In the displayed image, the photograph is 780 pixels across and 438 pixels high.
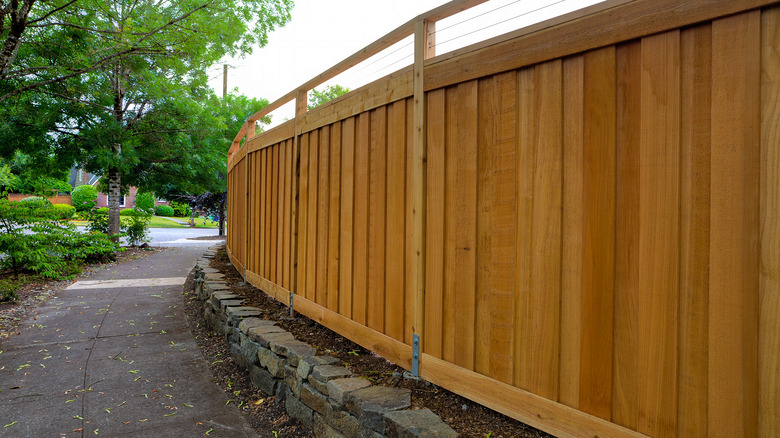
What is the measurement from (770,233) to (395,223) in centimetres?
170

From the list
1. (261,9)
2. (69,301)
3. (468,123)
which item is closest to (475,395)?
(468,123)

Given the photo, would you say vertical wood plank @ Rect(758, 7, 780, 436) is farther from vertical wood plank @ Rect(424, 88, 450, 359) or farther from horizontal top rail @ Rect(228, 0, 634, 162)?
vertical wood plank @ Rect(424, 88, 450, 359)

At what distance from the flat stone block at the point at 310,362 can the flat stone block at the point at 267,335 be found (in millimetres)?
460

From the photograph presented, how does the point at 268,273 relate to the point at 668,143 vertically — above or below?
below

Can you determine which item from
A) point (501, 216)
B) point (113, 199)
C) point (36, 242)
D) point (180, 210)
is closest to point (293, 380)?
point (501, 216)

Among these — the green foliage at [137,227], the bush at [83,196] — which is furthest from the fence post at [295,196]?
the bush at [83,196]

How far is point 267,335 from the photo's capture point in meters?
3.18

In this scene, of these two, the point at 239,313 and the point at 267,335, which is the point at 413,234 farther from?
the point at 239,313

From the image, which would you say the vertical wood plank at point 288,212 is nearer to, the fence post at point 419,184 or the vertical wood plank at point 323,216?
the vertical wood plank at point 323,216

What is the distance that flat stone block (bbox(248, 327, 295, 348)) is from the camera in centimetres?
310

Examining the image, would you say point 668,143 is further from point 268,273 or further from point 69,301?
point 69,301

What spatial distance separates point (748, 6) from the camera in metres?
1.23

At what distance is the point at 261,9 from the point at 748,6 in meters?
10.1

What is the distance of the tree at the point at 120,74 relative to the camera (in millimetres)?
6473
